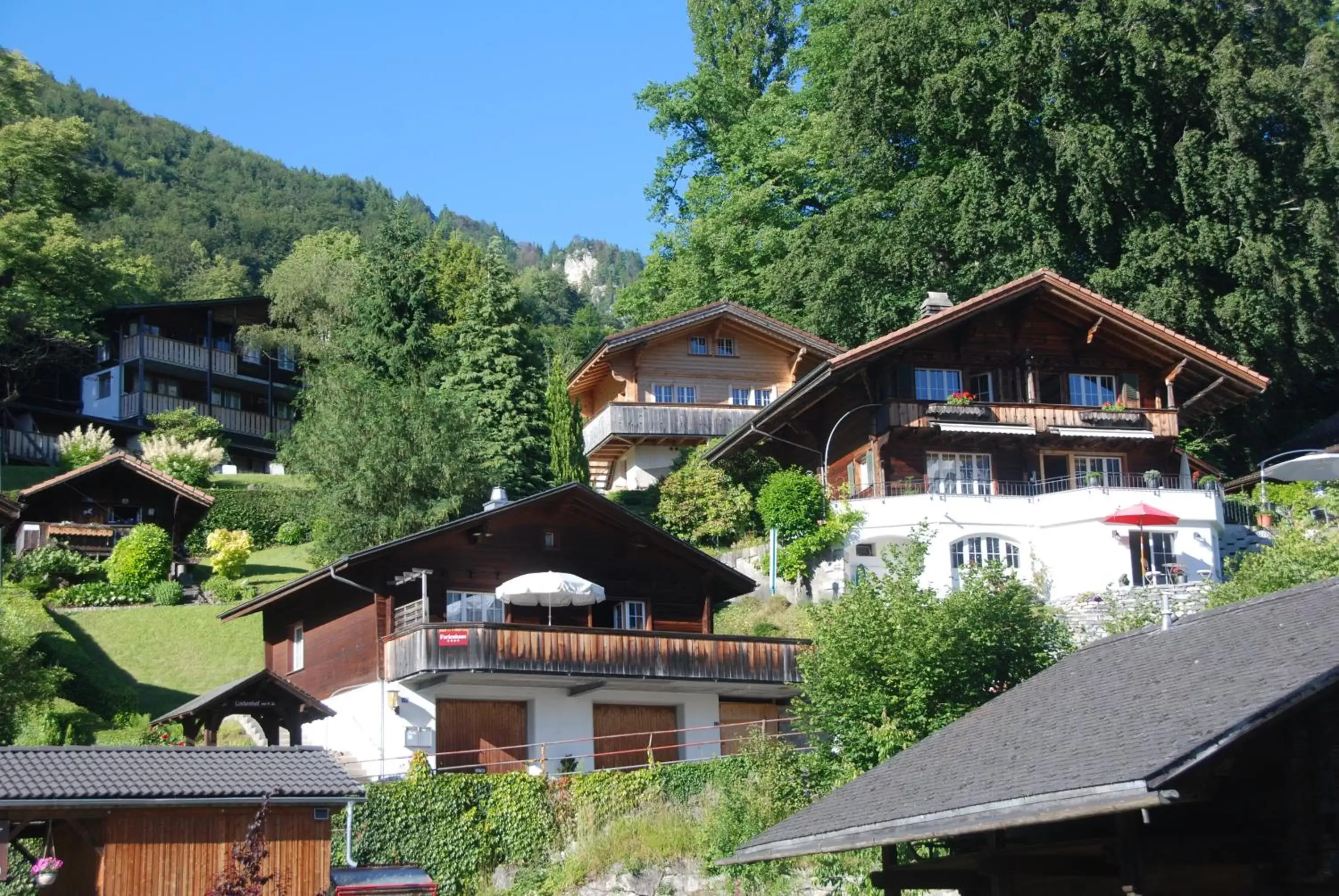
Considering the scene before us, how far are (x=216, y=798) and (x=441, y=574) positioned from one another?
1219cm

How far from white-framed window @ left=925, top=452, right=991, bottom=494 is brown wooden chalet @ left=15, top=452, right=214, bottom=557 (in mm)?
20784

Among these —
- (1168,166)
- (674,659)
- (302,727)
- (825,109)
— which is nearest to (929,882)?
(674,659)

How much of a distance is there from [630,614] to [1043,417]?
1313 centimetres

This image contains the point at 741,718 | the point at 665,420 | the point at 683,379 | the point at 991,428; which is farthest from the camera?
the point at 683,379

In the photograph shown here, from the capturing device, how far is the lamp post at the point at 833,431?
43.2m

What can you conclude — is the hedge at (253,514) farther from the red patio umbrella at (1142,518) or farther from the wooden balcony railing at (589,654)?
the red patio umbrella at (1142,518)

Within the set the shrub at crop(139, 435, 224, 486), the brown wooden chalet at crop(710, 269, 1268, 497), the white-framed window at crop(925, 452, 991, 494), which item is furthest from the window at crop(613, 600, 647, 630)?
the shrub at crop(139, 435, 224, 486)

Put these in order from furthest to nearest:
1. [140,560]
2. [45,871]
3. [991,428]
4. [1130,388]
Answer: [140,560] < [1130,388] < [991,428] < [45,871]

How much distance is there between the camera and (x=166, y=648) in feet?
133

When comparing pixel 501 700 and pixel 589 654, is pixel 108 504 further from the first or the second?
pixel 589 654

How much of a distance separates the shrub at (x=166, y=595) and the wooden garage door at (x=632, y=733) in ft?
50.7

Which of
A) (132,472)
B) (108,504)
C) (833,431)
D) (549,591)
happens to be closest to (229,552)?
(132,472)

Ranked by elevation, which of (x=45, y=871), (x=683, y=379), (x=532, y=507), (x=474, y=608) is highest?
(x=683, y=379)

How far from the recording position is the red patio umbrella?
3938 centimetres
